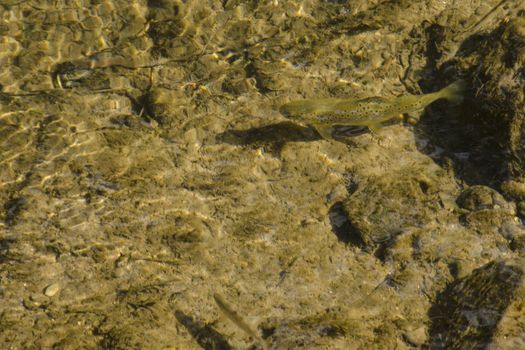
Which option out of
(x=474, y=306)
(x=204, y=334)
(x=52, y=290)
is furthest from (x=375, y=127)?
(x=52, y=290)

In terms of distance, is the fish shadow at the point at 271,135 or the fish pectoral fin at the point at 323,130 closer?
the fish pectoral fin at the point at 323,130

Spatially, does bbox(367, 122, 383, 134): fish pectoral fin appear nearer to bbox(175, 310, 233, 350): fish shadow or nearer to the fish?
the fish

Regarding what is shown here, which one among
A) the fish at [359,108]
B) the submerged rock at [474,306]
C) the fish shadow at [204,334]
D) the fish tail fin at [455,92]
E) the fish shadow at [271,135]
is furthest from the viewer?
the fish shadow at [271,135]

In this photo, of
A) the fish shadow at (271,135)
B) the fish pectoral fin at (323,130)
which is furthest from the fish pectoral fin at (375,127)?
the fish shadow at (271,135)

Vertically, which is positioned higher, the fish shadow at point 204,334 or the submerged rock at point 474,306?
the submerged rock at point 474,306

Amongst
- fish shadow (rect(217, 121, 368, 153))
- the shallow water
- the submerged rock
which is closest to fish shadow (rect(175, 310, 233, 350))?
the shallow water

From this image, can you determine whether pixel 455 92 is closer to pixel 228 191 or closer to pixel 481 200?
pixel 481 200

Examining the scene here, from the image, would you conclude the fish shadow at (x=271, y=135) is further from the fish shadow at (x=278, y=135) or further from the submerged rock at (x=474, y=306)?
the submerged rock at (x=474, y=306)

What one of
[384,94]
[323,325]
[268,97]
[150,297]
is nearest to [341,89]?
[384,94]
